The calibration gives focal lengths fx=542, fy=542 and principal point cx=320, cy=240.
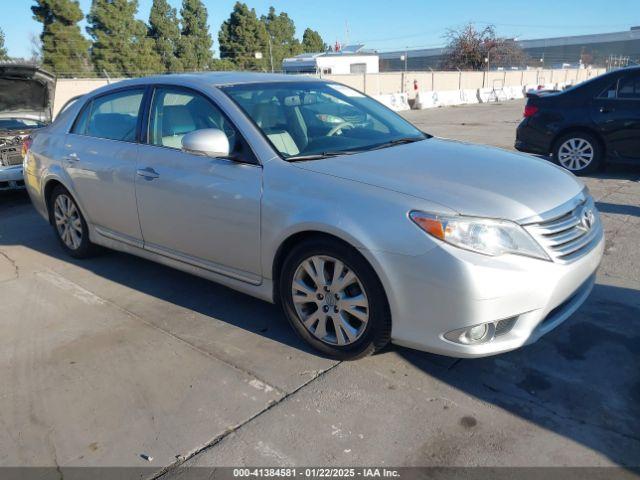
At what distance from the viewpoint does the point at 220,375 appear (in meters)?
3.12

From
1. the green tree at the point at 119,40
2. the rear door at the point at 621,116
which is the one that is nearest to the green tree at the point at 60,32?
the green tree at the point at 119,40

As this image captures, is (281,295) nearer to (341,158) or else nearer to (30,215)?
(341,158)

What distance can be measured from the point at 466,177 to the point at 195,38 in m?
42.1

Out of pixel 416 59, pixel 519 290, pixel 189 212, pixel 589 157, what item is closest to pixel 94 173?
pixel 189 212

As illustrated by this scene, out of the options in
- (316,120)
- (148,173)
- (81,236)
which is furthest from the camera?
(81,236)

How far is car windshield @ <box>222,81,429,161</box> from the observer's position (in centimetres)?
350

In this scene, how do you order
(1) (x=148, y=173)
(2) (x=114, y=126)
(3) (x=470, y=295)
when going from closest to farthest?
(3) (x=470, y=295) < (1) (x=148, y=173) < (2) (x=114, y=126)

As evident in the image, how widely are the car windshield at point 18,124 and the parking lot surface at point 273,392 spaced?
4420 millimetres

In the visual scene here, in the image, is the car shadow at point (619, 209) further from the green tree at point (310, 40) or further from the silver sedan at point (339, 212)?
the green tree at point (310, 40)

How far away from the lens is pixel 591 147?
7711 mm

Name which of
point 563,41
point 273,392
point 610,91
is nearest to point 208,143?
point 273,392

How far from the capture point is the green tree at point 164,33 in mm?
39062

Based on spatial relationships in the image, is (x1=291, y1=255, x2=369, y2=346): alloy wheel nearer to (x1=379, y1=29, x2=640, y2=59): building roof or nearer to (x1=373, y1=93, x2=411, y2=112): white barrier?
(x1=373, y1=93, x2=411, y2=112): white barrier

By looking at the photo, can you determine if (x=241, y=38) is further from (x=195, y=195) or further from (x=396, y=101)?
(x=195, y=195)
